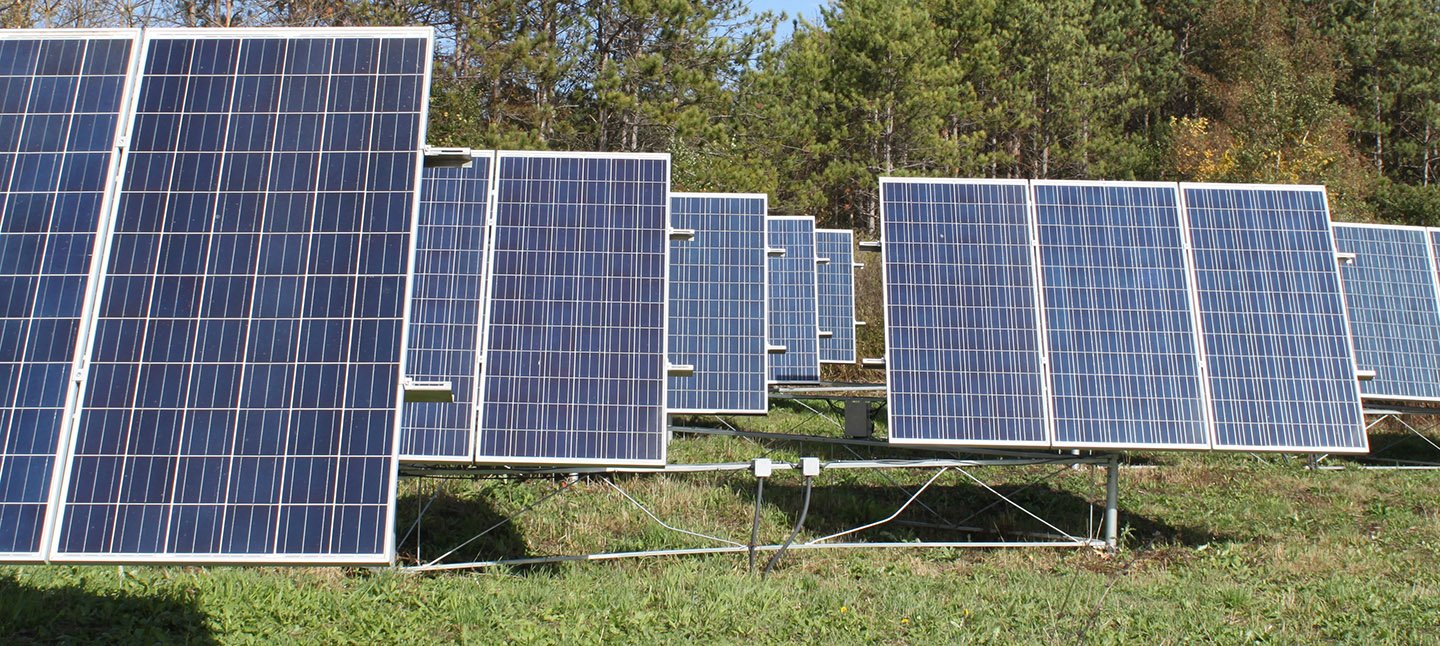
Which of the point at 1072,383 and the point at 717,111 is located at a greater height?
the point at 717,111

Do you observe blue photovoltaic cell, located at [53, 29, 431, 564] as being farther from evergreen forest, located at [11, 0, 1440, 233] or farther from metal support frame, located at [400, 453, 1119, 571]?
evergreen forest, located at [11, 0, 1440, 233]

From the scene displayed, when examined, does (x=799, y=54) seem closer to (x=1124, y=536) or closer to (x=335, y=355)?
(x=1124, y=536)

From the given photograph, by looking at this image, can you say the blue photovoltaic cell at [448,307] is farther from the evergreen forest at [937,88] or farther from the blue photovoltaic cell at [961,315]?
the evergreen forest at [937,88]

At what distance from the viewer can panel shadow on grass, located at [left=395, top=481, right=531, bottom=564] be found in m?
11.2

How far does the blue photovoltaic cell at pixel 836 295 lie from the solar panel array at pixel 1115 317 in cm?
882

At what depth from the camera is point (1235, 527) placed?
1248 centimetres

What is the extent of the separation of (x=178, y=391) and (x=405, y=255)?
1.70 m

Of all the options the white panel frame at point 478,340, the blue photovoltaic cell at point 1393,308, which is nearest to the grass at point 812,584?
the white panel frame at point 478,340

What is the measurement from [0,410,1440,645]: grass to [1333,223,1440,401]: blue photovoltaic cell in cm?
354

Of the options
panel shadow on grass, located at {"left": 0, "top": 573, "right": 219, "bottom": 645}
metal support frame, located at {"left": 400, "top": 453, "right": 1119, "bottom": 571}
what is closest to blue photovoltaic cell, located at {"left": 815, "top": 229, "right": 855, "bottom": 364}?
metal support frame, located at {"left": 400, "top": 453, "right": 1119, "bottom": 571}

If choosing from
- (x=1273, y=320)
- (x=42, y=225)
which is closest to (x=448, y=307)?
(x=42, y=225)

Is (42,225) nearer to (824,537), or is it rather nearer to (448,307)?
(448,307)

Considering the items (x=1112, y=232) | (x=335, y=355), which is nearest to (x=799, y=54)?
(x=1112, y=232)

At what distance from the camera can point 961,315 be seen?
37.8 ft
